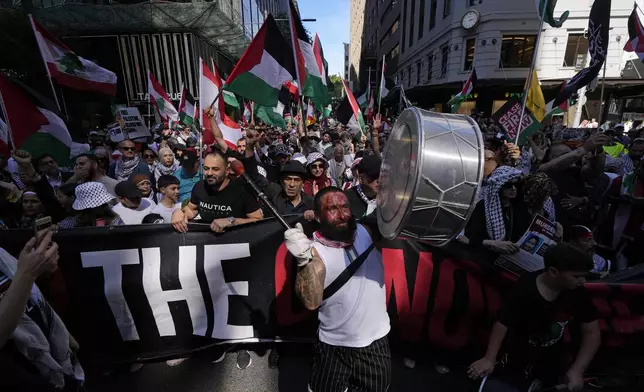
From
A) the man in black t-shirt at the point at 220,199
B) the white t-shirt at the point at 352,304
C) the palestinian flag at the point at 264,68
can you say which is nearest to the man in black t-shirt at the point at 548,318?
the white t-shirt at the point at 352,304

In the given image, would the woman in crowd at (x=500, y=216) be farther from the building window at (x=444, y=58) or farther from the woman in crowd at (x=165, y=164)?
→ the building window at (x=444, y=58)

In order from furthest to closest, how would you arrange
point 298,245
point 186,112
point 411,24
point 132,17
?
point 411,24, point 132,17, point 186,112, point 298,245

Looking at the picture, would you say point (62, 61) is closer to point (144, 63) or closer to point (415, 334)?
point (415, 334)

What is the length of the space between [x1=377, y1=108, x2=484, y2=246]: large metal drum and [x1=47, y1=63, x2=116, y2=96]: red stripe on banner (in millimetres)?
6682

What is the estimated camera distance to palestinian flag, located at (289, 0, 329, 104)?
17.2ft

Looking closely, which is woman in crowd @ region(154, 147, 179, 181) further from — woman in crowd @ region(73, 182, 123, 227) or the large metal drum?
the large metal drum

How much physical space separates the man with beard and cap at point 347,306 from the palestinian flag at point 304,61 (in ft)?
11.7

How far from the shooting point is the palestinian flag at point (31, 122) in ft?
15.0

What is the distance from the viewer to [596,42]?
5570 millimetres

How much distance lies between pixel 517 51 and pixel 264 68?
2540cm

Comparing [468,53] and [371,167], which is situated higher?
[468,53]

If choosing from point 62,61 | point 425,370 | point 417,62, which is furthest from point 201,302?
point 417,62

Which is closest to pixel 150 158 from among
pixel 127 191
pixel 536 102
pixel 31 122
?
pixel 31 122

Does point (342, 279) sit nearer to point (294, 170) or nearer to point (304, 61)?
point (294, 170)
